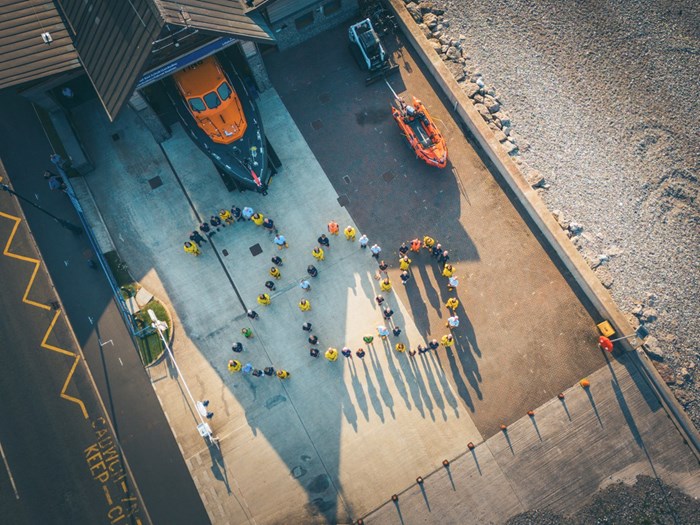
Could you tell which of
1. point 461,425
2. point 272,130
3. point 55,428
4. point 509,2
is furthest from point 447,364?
point 509,2

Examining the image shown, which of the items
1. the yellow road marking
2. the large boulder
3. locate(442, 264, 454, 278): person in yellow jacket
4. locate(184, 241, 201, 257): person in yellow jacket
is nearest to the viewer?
the yellow road marking

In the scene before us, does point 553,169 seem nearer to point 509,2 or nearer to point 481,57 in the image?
point 481,57

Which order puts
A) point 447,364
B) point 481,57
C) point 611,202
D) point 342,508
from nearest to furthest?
point 342,508 < point 447,364 < point 611,202 < point 481,57

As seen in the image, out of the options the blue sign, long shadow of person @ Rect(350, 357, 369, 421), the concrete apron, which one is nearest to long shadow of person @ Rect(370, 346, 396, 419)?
the concrete apron

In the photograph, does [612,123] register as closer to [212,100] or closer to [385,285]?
[385,285]

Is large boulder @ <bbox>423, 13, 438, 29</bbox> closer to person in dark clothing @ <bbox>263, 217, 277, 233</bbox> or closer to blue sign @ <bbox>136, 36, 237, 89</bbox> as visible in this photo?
blue sign @ <bbox>136, 36, 237, 89</bbox>

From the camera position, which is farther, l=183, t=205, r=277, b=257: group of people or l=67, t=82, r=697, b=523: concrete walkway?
l=183, t=205, r=277, b=257: group of people
